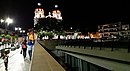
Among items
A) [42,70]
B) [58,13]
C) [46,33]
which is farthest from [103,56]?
[58,13]

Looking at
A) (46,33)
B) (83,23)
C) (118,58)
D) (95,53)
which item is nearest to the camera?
(118,58)

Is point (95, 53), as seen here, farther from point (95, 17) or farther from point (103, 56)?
point (95, 17)

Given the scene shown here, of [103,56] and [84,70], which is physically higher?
[103,56]

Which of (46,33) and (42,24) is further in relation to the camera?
(42,24)

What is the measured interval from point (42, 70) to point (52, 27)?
11017 centimetres

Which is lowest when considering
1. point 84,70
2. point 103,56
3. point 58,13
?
point 84,70

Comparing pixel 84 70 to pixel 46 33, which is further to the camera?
pixel 46 33

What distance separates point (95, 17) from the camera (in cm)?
11106

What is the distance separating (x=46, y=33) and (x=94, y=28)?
27.1 metres

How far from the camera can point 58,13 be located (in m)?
173

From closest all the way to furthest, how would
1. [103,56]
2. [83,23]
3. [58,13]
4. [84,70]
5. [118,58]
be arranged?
1. [118,58]
2. [103,56]
3. [84,70]
4. [83,23]
5. [58,13]

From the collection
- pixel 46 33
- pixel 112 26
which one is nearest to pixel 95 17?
pixel 112 26

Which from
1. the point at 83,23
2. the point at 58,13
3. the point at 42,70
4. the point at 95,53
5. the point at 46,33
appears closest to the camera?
the point at 42,70

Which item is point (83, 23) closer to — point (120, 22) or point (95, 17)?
point (95, 17)
